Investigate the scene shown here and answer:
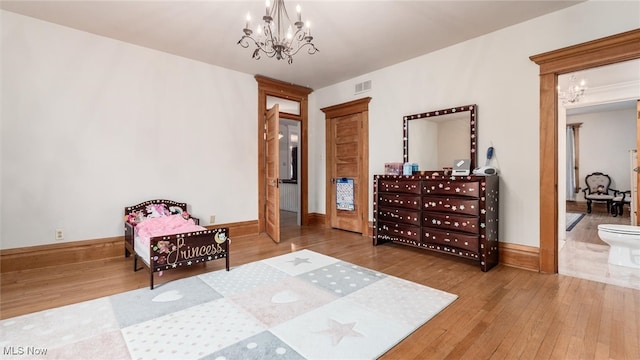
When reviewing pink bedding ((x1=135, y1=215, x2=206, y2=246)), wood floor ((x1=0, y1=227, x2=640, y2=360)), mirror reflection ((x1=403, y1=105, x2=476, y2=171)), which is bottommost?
wood floor ((x1=0, y1=227, x2=640, y2=360))

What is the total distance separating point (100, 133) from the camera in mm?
3602

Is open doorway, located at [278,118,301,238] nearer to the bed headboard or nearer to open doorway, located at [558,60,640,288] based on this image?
the bed headboard

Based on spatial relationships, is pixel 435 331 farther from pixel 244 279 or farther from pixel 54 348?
pixel 54 348

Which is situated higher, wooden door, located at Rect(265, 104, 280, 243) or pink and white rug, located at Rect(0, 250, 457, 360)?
wooden door, located at Rect(265, 104, 280, 243)

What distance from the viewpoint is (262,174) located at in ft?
16.8

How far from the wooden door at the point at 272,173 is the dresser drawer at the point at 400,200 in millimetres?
1624

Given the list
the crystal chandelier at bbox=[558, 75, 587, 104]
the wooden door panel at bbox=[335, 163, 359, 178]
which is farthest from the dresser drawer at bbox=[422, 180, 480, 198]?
the crystal chandelier at bbox=[558, 75, 587, 104]

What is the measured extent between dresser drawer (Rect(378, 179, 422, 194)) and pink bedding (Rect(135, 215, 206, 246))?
259cm

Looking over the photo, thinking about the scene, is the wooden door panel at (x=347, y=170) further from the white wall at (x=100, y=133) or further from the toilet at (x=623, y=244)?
the toilet at (x=623, y=244)

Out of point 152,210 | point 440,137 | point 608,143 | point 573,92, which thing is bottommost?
point 152,210

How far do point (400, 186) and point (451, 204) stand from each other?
2.44ft

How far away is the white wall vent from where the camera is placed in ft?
16.1

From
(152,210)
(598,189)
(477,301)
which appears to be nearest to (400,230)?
(477,301)

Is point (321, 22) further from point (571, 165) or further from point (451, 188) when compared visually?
point (571, 165)
